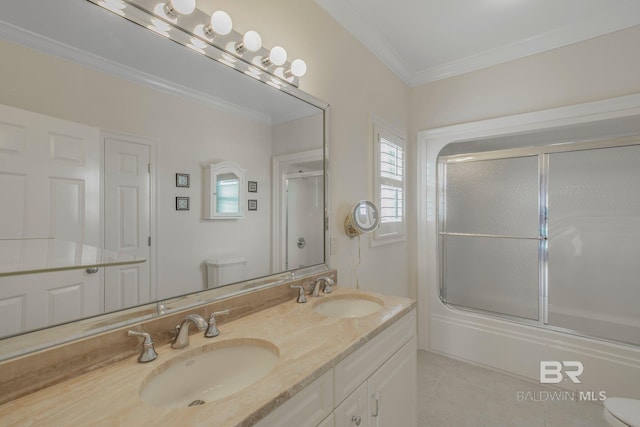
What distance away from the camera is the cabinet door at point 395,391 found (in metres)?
1.15

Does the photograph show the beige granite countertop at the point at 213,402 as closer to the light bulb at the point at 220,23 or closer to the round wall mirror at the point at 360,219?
the round wall mirror at the point at 360,219

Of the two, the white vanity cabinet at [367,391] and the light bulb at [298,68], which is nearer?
the white vanity cabinet at [367,391]

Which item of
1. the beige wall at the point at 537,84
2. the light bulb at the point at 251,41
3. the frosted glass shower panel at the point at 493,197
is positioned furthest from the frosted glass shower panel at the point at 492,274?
the light bulb at the point at 251,41

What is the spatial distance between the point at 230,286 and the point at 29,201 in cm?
70

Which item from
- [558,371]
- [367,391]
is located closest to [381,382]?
[367,391]

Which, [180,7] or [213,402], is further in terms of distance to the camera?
[180,7]

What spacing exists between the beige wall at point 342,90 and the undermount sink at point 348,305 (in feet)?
0.92

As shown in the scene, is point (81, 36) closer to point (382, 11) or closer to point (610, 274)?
point (382, 11)

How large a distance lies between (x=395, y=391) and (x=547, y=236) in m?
1.93

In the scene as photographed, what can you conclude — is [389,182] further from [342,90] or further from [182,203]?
[182,203]

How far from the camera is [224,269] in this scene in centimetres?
124

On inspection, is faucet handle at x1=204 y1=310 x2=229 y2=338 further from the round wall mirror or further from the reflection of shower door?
the round wall mirror

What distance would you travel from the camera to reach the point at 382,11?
1914mm

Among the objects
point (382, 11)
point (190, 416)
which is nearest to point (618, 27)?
point (382, 11)
